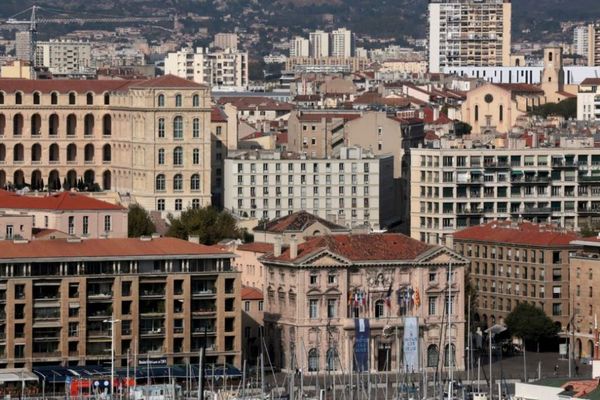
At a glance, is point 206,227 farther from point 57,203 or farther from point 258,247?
point 258,247

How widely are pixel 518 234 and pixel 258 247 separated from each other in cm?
1280

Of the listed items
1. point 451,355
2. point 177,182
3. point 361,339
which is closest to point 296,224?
point 361,339

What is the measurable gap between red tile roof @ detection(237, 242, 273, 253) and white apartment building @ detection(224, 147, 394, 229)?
29.4m

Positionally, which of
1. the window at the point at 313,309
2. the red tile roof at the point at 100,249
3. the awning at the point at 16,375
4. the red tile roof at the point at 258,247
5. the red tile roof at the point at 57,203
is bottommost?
the awning at the point at 16,375

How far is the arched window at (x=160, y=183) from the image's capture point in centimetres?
15562

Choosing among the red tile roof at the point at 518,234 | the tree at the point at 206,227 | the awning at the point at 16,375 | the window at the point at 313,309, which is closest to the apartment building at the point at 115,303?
the awning at the point at 16,375

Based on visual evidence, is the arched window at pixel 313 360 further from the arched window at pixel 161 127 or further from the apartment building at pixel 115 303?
the arched window at pixel 161 127

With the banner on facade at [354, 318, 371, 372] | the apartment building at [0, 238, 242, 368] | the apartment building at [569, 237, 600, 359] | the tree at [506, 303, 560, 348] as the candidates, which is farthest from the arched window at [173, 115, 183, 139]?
the apartment building at [0, 238, 242, 368]

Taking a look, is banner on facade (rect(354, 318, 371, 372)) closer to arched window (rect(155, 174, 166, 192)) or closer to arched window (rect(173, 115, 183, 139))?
arched window (rect(155, 174, 166, 192))

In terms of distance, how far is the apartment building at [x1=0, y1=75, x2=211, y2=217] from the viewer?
15625 cm

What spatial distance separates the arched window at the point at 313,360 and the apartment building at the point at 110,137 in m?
45.3

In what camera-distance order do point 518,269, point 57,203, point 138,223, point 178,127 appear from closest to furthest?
point 518,269 → point 57,203 → point 138,223 → point 178,127

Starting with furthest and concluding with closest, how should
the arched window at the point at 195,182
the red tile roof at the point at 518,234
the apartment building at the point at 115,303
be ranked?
1. the arched window at the point at 195,182
2. the red tile roof at the point at 518,234
3. the apartment building at the point at 115,303

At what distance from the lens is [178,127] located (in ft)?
513
